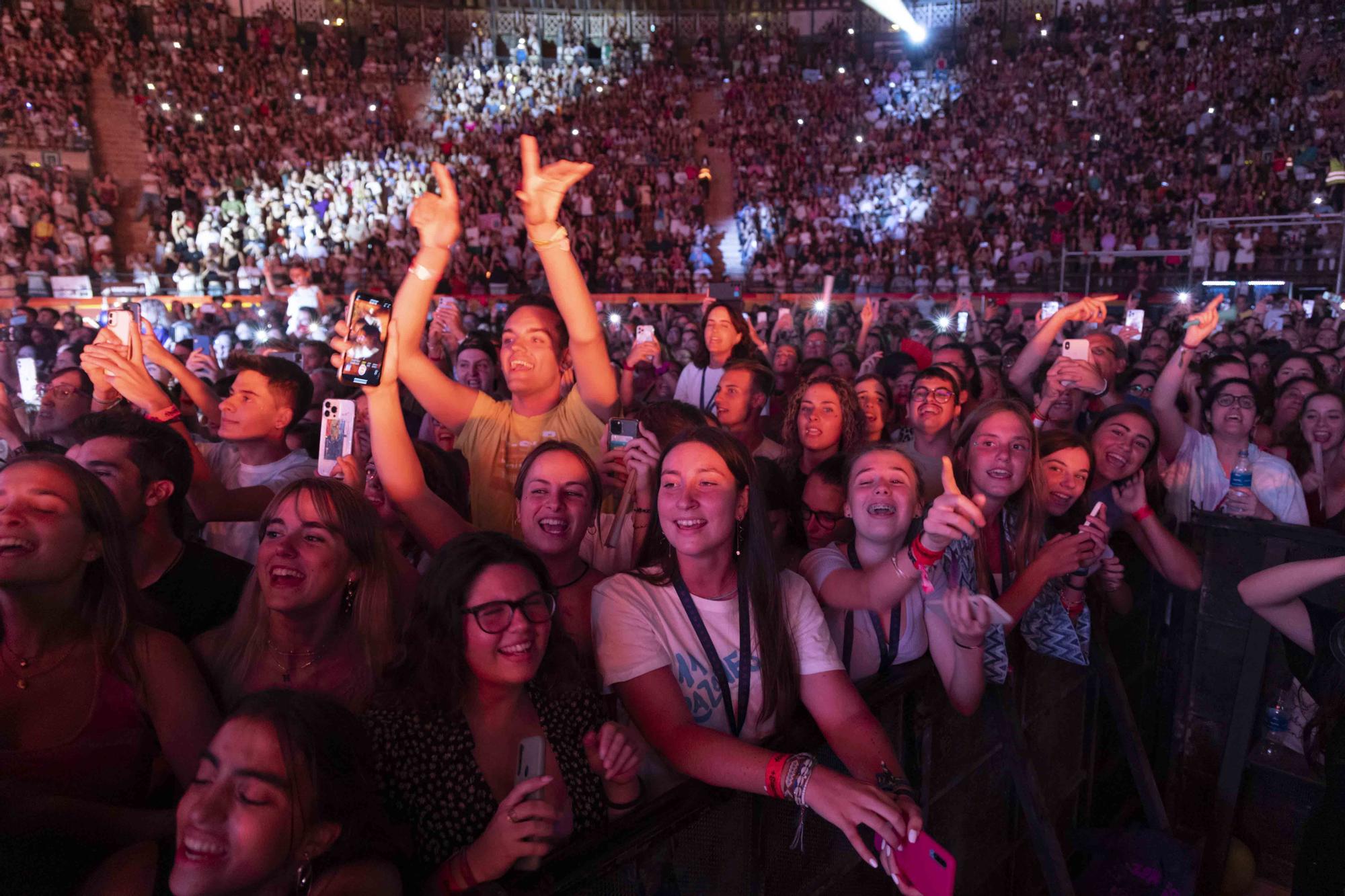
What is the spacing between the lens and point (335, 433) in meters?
2.43

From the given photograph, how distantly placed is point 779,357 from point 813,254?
11.5 meters

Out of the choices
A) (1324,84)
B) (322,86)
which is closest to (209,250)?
(322,86)

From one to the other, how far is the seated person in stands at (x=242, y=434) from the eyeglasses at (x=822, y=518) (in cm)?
175

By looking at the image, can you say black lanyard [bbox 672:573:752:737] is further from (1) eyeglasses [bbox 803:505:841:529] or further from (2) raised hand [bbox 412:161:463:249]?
(2) raised hand [bbox 412:161:463:249]

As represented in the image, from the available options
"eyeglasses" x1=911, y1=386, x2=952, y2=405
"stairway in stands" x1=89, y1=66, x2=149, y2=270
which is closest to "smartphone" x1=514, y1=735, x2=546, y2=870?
"eyeglasses" x1=911, y1=386, x2=952, y2=405

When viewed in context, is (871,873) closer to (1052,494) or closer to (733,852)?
(733,852)

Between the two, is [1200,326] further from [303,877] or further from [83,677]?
[83,677]

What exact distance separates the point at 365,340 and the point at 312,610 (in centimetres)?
78

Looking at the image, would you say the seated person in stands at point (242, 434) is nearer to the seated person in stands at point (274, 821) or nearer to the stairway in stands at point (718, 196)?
the seated person in stands at point (274, 821)

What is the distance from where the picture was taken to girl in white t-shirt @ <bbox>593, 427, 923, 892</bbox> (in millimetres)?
1898

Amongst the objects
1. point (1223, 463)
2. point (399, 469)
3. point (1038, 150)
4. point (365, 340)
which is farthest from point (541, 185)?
point (1038, 150)

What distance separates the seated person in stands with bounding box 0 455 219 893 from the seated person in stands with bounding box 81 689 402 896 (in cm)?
27

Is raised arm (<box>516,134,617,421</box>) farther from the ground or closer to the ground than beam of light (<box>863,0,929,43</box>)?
closer to the ground

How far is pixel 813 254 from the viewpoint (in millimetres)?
16562
